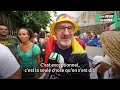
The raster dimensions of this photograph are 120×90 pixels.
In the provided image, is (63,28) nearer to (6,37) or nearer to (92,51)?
(92,51)

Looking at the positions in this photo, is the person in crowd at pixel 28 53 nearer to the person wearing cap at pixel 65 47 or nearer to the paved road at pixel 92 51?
the person wearing cap at pixel 65 47

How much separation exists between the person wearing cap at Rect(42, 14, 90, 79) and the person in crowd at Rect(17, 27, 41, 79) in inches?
5.7

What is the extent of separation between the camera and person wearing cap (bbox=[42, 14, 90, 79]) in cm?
292

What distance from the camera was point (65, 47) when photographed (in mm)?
2971

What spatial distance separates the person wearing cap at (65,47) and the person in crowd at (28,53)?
0.14 metres

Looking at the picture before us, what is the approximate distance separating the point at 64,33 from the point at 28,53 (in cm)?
59

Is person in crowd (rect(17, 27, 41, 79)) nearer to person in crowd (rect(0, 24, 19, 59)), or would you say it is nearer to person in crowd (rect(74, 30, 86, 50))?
person in crowd (rect(0, 24, 19, 59))

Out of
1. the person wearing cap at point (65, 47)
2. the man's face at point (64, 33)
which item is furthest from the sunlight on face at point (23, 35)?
the man's face at point (64, 33)

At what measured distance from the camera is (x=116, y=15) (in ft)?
9.71

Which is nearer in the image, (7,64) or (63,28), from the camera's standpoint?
(7,64)

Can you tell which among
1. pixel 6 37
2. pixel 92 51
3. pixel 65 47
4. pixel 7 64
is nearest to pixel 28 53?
pixel 6 37

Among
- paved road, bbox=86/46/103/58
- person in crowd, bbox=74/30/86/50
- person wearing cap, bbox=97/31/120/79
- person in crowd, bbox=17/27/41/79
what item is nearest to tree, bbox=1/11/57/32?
person in crowd, bbox=17/27/41/79

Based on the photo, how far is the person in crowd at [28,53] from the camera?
290 cm
